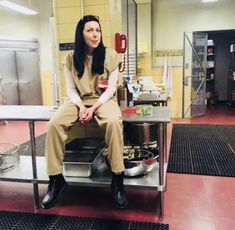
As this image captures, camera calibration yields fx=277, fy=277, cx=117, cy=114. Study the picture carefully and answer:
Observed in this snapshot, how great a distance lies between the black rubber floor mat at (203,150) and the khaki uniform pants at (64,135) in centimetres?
134

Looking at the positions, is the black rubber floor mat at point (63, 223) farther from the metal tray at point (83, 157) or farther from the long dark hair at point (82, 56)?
the long dark hair at point (82, 56)

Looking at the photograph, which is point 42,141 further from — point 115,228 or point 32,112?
point 115,228

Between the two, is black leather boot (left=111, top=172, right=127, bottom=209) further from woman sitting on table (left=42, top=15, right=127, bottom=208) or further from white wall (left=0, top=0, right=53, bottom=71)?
white wall (left=0, top=0, right=53, bottom=71)

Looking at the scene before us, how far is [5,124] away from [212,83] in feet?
21.1

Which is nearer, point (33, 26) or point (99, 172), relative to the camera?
point (99, 172)

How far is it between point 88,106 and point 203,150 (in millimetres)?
2223

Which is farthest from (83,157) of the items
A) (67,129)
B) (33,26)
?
(33,26)

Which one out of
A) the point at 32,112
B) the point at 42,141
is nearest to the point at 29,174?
the point at 32,112

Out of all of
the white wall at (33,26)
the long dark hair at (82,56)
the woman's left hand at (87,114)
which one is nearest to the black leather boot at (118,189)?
the woman's left hand at (87,114)

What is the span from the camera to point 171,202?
8.20 ft

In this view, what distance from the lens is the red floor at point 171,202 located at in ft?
7.29

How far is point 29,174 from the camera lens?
253cm

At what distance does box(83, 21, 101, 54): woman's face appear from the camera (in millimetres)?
2287

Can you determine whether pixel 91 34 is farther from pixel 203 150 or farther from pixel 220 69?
pixel 220 69
